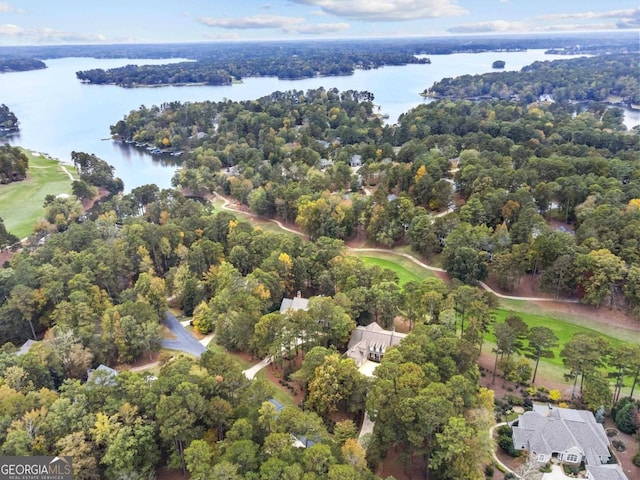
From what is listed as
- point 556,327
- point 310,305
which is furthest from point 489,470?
point 556,327

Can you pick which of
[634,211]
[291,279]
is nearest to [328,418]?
[291,279]

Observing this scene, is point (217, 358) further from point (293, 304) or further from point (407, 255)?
point (407, 255)

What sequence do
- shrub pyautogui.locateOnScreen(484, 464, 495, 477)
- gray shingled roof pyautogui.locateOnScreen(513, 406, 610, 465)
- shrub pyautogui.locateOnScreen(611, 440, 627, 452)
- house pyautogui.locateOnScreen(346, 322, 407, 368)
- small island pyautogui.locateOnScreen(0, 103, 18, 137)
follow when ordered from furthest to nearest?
1. small island pyautogui.locateOnScreen(0, 103, 18, 137)
2. house pyautogui.locateOnScreen(346, 322, 407, 368)
3. shrub pyautogui.locateOnScreen(611, 440, 627, 452)
4. gray shingled roof pyautogui.locateOnScreen(513, 406, 610, 465)
5. shrub pyautogui.locateOnScreen(484, 464, 495, 477)

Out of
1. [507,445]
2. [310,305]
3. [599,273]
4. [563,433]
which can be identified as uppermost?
[599,273]

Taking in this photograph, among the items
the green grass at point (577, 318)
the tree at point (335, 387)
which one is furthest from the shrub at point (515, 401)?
the green grass at point (577, 318)

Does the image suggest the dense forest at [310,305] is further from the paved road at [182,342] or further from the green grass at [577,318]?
the green grass at [577,318]

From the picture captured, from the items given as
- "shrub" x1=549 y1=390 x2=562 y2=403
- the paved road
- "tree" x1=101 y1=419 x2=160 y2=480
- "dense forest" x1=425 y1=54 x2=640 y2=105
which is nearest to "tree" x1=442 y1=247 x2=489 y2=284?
"shrub" x1=549 y1=390 x2=562 y2=403

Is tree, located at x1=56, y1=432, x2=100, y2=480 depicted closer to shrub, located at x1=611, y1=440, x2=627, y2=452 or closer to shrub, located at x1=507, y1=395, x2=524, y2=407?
shrub, located at x1=507, y1=395, x2=524, y2=407
